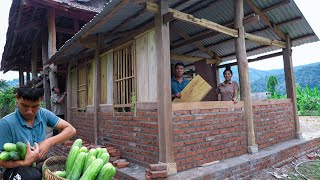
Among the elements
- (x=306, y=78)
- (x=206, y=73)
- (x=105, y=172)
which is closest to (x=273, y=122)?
(x=206, y=73)

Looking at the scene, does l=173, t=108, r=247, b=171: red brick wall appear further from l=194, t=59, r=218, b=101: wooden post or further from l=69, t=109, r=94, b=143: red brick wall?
l=69, t=109, r=94, b=143: red brick wall

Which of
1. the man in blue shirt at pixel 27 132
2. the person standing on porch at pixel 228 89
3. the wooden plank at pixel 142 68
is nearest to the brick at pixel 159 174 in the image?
the wooden plank at pixel 142 68

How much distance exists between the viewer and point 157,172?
12.0 feet

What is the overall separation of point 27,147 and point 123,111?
344 centimetres

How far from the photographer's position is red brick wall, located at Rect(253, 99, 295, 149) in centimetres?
580

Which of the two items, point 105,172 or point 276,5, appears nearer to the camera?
point 105,172

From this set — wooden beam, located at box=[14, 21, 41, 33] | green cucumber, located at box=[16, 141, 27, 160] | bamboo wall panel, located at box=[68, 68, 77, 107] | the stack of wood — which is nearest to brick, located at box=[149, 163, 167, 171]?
the stack of wood

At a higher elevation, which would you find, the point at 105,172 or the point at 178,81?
the point at 178,81

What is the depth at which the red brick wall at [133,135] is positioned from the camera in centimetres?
427

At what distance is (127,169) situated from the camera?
14.4 ft

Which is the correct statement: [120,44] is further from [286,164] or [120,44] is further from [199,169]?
→ [286,164]

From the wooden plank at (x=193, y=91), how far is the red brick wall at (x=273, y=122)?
160cm

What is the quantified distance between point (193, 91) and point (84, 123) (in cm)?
358

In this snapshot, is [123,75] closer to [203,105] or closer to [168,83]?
[168,83]
